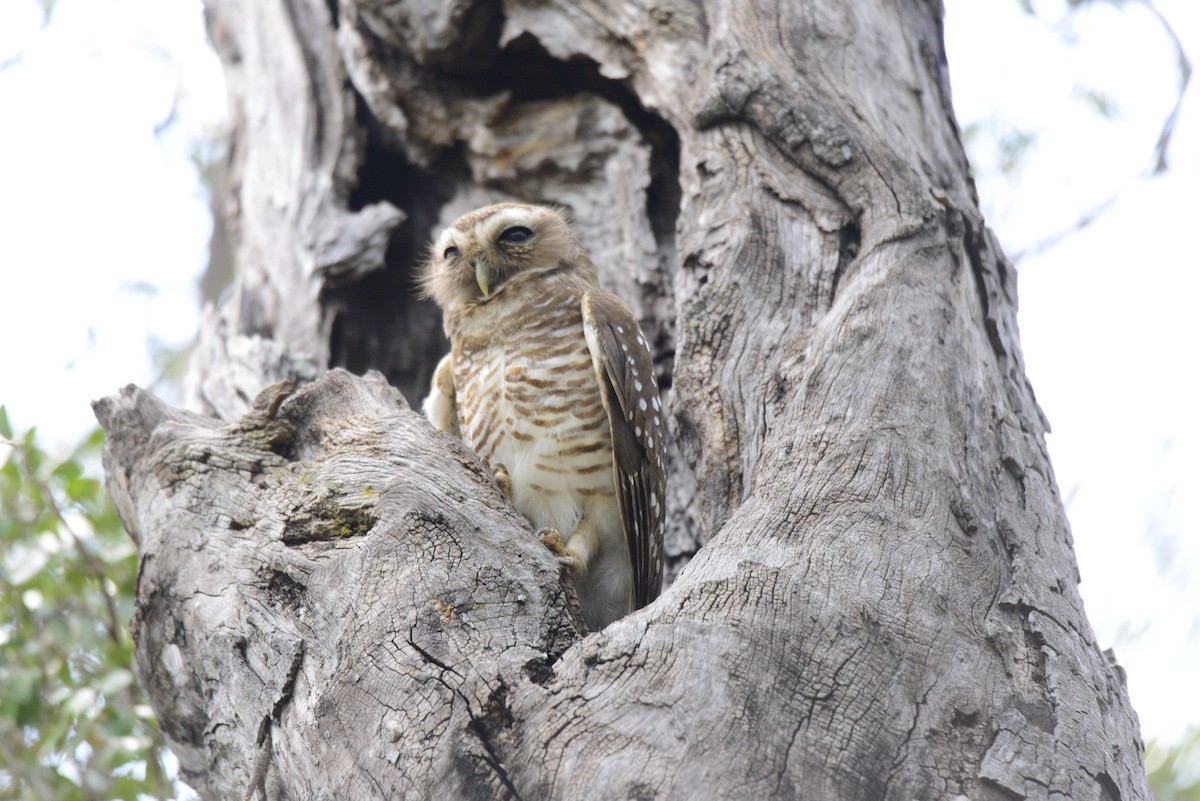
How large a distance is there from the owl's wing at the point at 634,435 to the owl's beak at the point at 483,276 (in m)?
0.51

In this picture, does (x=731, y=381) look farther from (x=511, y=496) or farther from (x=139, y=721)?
(x=139, y=721)

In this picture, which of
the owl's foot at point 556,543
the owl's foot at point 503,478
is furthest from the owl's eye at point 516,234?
the owl's foot at point 556,543

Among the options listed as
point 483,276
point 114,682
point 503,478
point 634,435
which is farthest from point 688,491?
point 114,682

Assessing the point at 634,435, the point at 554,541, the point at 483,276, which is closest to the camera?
the point at 554,541

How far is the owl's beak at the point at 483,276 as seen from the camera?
411 cm

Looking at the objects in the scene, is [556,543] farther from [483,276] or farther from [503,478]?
[483,276]

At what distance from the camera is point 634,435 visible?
3.63 meters

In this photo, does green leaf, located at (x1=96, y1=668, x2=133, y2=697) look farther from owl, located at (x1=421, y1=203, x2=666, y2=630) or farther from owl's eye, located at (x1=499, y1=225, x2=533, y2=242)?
owl's eye, located at (x1=499, y1=225, x2=533, y2=242)

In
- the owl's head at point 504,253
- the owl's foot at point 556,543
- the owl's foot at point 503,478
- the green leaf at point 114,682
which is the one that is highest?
the owl's head at point 504,253

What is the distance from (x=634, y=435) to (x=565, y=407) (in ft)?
0.92

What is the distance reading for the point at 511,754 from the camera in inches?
80.6

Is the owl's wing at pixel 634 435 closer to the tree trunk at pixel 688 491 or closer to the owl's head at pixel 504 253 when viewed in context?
the tree trunk at pixel 688 491

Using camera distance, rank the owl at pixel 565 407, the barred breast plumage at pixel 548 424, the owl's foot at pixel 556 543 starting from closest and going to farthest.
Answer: the owl's foot at pixel 556 543
the owl at pixel 565 407
the barred breast plumage at pixel 548 424

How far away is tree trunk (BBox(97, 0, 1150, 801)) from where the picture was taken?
2102 millimetres
